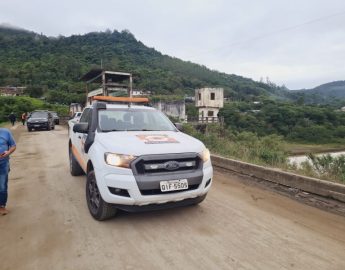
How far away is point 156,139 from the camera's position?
4605 mm

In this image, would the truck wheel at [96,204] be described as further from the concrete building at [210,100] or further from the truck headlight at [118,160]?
the concrete building at [210,100]

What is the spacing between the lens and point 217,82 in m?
101

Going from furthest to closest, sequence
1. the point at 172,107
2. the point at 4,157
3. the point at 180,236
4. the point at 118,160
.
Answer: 1. the point at 172,107
2. the point at 4,157
3. the point at 118,160
4. the point at 180,236

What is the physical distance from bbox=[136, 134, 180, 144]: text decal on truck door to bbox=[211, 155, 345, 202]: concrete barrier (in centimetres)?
276

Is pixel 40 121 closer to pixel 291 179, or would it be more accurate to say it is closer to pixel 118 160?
pixel 118 160

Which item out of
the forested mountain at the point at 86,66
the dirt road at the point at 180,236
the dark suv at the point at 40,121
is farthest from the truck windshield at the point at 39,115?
the forested mountain at the point at 86,66

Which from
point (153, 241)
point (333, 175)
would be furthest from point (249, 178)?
point (153, 241)

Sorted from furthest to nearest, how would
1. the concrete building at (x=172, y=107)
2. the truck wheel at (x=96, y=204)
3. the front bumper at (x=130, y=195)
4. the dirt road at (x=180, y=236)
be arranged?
the concrete building at (x=172, y=107) → the truck wheel at (x=96, y=204) → the front bumper at (x=130, y=195) → the dirt road at (x=180, y=236)

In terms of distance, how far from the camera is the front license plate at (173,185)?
13.4 ft

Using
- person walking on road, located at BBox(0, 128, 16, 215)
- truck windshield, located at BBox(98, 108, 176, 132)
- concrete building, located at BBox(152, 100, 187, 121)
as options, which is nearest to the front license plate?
truck windshield, located at BBox(98, 108, 176, 132)

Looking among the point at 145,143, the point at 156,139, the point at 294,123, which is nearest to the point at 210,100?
the point at 294,123

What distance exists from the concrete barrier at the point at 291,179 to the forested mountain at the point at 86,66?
59649 mm

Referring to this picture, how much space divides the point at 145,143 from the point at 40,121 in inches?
934

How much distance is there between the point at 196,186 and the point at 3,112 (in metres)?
49.5
